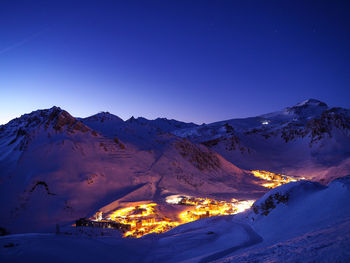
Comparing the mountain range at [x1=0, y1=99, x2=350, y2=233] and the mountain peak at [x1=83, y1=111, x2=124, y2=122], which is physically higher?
the mountain peak at [x1=83, y1=111, x2=124, y2=122]

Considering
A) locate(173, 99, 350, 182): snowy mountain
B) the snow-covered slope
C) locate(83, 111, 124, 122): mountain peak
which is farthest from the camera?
locate(173, 99, 350, 182): snowy mountain

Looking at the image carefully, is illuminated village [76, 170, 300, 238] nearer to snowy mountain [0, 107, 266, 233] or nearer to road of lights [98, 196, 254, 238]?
road of lights [98, 196, 254, 238]

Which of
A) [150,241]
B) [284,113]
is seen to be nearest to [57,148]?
[150,241]

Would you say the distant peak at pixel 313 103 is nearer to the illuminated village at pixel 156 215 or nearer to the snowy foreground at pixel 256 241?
the illuminated village at pixel 156 215

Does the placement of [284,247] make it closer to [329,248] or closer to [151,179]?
[329,248]

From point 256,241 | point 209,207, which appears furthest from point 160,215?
point 256,241

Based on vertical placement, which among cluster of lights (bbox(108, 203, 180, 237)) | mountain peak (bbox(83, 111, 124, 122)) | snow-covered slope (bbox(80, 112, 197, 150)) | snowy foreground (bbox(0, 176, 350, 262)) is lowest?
cluster of lights (bbox(108, 203, 180, 237))

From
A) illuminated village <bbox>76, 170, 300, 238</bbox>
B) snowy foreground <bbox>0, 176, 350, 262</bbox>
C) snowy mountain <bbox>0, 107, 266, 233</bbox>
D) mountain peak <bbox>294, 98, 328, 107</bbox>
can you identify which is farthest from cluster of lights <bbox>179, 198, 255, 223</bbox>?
mountain peak <bbox>294, 98, 328, 107</bbox>
